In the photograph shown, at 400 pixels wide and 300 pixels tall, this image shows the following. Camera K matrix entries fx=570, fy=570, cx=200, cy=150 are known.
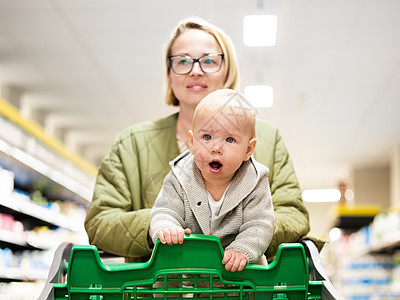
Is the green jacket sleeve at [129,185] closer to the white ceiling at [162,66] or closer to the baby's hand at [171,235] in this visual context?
the baby's hand at [171,235]

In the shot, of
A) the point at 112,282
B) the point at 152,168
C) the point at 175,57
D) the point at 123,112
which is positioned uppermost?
the point at 123,112

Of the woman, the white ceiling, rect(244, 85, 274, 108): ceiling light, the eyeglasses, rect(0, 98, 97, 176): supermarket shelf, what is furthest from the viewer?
rect(244, 85, 274, 108): ceiling light

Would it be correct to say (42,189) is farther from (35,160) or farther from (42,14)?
(42,14)

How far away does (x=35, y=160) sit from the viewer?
5.73 meters

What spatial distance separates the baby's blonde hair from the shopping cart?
25cm

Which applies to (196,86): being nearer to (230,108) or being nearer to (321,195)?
(230,108)

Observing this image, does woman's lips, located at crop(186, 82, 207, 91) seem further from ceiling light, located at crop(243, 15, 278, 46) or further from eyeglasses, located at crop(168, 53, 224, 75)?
ceiling light, located at crop(243, 15, 278, 46)

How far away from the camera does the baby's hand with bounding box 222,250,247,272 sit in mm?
1080

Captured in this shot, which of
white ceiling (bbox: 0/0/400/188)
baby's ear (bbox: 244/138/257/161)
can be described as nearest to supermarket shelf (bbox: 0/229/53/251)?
white ceiling (bbox: 0/0/400/188)

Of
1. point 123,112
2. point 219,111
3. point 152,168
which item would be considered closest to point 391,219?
point 123,112

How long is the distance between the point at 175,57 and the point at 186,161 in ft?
1.79

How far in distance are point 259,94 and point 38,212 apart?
278 cm

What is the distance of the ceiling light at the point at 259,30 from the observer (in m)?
4.82

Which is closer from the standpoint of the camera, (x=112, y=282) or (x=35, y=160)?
(x=112, y=282)
